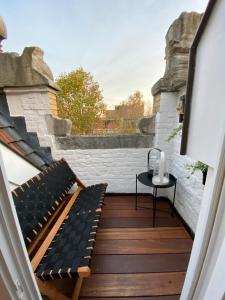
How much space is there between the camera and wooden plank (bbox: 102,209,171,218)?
219 cm

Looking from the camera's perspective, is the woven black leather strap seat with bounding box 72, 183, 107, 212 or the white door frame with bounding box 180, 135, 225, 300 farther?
the woven black leather strap seat with bounding box 72, 183, 107, 212

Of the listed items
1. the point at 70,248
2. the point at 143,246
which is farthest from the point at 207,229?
the point at 143,246

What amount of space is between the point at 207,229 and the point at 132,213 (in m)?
1.72

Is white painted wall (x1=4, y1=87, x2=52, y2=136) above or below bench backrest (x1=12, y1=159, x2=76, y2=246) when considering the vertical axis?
above

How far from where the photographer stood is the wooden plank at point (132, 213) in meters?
2.19

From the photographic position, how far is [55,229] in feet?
4.83

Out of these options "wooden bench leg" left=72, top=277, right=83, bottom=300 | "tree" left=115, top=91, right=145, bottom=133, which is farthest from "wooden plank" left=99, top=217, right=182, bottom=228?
"tree" left=115, top=91, right=145, bottom=133

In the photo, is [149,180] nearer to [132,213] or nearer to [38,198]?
[132,213]

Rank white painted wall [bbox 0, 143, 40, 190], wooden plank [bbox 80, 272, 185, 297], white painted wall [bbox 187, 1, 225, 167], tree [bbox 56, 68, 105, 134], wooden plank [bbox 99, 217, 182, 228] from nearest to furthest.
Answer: white painted wall [bbox 187, 1, 225, 167], wooden plank [bbox 80, 272, 185, 297], white painted wall [bbox 0, 143, 40, 190], wooden plank [bbox 99, 217, 182, 228], tree [bbox 56, 68, 105, 134]

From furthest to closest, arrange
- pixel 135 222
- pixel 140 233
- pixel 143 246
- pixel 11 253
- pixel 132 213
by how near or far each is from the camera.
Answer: pixel 132 213 < pixel 135 222 < pixel 140 233 < pixel 143 246 < pixel 11 253

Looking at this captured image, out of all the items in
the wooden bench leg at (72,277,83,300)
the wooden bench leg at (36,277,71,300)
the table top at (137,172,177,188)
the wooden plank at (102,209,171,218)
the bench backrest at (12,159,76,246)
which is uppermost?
the bench backrest at (12,159,76,246)

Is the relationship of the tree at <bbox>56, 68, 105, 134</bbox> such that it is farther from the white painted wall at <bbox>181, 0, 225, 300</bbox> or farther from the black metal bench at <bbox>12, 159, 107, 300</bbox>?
the white painted wall at <bbox>181, 0, 225, 300</bbox>

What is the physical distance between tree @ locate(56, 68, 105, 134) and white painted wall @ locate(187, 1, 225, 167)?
3551 millimetres

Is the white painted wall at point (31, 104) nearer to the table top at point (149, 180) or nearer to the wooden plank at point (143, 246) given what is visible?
the table top at point (149, 180)
